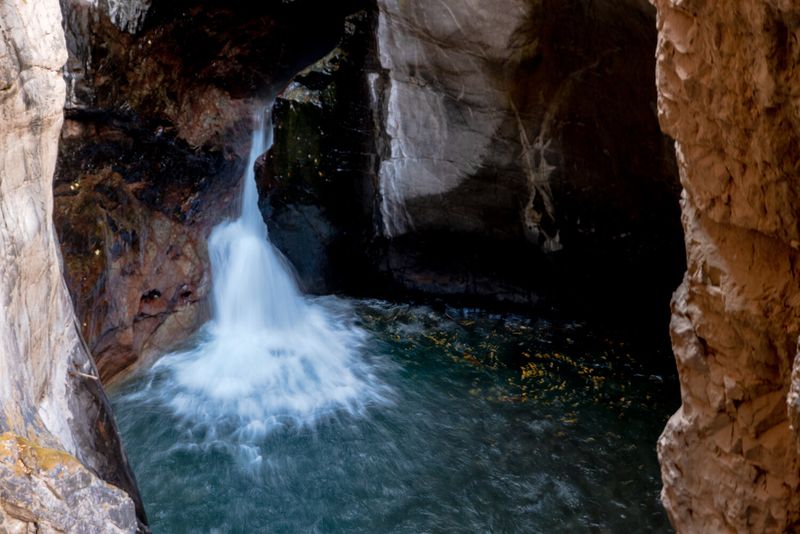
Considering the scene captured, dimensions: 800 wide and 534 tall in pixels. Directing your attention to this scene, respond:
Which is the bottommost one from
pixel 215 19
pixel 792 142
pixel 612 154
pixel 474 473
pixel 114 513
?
pixel 474 473

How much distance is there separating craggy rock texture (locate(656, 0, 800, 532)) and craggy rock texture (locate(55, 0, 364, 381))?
15.7 ft

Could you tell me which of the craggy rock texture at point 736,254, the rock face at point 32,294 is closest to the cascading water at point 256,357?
the rock face at point 32,294

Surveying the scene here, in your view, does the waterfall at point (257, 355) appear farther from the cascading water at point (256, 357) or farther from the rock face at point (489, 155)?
the rock face at point (489, 155)

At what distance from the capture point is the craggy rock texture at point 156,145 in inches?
246

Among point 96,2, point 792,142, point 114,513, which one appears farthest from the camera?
point 96,2

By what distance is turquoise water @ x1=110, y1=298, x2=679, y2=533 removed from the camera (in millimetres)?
5262

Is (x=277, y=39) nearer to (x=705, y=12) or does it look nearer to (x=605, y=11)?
(x=605, y=11)

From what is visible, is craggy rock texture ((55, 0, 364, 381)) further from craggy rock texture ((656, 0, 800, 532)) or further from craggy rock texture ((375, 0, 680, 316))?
craggy rock texture ((656, 0, 800, 532))

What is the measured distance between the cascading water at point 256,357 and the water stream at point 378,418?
0.02m

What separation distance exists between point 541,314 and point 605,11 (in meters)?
3.26

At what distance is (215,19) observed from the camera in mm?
7406

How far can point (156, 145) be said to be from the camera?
708 cm

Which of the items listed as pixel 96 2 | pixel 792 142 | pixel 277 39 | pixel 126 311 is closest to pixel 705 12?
pixel 792 142

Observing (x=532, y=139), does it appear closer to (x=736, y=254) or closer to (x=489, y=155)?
(x=489, y=155)
